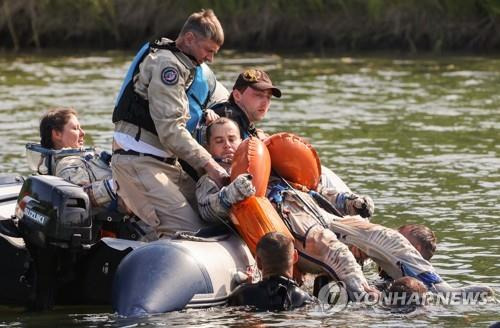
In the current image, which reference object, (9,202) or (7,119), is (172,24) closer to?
(7,119)

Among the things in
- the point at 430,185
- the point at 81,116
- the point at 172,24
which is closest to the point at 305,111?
the point at 81,116

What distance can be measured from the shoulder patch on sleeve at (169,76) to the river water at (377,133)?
143cm

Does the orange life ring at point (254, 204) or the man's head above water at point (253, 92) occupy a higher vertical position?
the man's head above water at point (253, 92)

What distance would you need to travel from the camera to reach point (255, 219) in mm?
8758

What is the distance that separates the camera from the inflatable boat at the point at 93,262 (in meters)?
8.41

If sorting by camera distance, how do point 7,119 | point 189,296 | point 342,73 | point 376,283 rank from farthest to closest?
point 342,73 → point 7,119 → point 376,283 → point 189,296

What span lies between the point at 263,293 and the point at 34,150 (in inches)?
89.4

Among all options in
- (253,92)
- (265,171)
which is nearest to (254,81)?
(253,92)

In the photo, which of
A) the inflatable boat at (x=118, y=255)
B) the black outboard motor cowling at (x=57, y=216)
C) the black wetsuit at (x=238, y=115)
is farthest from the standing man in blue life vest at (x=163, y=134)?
the black outboard motor cowling at (x=57, y=216)

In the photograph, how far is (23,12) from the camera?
26.8 meters

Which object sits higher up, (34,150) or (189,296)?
(34,150)

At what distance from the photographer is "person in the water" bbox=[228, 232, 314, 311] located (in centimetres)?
845

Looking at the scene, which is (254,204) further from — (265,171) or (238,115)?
(238,115)

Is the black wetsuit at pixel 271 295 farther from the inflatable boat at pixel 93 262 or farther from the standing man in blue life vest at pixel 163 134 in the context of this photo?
the standing man in blue life vest at pixel 163 134
